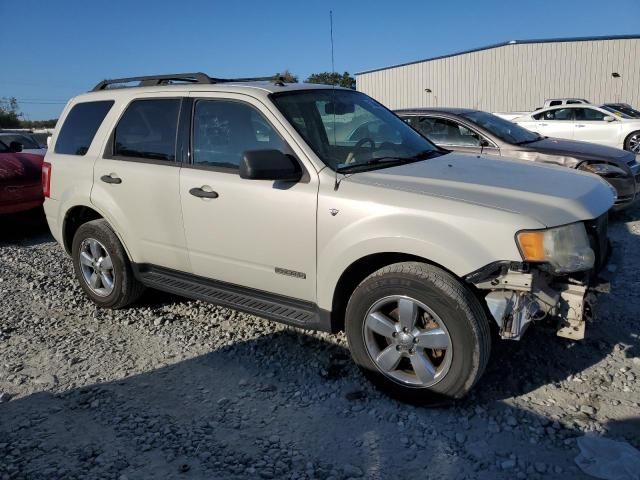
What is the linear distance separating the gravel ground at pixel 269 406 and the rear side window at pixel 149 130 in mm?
1426

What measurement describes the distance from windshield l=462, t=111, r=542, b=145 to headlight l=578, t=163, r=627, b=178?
828 mm

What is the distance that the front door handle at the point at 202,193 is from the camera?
386 cm

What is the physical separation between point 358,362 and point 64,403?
6.11 feet

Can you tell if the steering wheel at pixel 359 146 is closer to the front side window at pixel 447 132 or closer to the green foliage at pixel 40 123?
the front side window at pixel 447 132

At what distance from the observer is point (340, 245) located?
3330 mm

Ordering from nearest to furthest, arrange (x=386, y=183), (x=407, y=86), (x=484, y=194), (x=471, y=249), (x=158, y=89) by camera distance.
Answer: (x=471, y=249), (x=484, y=194), (x=386, y=183), (x=158, y=89), (x=407, y=86)

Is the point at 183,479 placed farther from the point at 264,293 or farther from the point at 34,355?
the point at 34,355

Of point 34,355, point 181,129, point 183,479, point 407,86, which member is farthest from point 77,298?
point 407,86

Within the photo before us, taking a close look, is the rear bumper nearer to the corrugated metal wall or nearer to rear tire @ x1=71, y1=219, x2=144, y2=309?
rear tire @ x1=71, y1=219, x2=144, y2=309

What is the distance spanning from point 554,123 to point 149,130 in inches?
536

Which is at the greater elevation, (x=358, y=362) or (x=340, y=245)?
(x=340, y=245)

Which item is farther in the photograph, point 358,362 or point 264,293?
point 264,293

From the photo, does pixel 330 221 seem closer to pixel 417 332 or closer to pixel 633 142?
pixel 417 332

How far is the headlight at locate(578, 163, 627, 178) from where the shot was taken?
7.03 m
